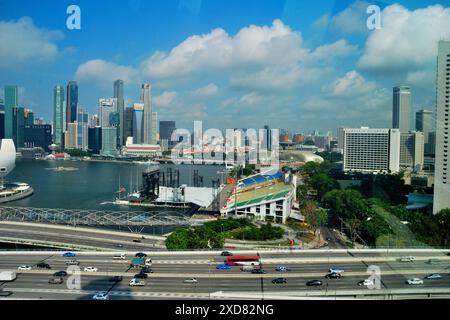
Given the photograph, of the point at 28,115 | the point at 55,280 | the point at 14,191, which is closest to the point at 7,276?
the point at 55,280

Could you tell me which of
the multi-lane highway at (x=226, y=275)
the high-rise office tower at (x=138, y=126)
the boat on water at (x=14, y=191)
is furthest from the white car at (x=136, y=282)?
the boat on water at (x=14, y=191)

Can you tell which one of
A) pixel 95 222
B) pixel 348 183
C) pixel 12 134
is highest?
pixel 12 134

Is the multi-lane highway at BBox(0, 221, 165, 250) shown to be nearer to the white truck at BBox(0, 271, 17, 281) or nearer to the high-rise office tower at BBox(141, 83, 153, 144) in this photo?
the high-rise office tower at BBox(141, 83, 153, 144)

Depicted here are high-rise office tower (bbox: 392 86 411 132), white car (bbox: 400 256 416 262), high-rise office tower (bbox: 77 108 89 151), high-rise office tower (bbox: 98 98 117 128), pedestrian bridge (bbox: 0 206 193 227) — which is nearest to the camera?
white car (bbox: 400 256 416 262)

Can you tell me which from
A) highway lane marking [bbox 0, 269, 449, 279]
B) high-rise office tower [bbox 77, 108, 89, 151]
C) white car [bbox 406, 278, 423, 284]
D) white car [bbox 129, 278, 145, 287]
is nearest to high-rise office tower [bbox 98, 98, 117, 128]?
high-rise office tower [bbox 77, 108, 89, 151]

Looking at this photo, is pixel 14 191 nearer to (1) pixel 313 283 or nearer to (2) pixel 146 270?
(2) pixel 146 270
